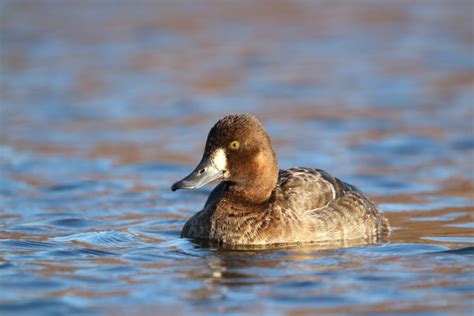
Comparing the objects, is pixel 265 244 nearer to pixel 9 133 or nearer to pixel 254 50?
pixel 9 133

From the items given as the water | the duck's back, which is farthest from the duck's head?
the water

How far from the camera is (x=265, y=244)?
10320mm

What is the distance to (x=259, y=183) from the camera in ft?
34.6

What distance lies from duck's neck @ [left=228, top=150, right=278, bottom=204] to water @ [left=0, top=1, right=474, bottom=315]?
0.65 metres

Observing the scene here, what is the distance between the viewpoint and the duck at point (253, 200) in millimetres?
10359

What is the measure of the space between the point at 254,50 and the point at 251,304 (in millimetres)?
16309

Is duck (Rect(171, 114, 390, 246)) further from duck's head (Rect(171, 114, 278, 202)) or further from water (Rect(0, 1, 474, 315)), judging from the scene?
water (Rect(0, 1, 474, 315))

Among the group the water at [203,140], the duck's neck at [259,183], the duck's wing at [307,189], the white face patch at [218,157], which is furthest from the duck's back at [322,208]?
the white face patch at [218,157]

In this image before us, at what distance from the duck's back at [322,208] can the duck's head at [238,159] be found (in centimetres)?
30

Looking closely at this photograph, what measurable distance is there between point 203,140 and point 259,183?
21.6 feet

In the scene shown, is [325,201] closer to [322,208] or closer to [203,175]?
[322,208]

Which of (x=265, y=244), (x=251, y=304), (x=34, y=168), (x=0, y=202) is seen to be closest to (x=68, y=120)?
(x=34, y=168)

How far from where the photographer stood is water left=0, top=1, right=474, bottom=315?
888cm

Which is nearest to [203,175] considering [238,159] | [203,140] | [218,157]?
[218,157]
